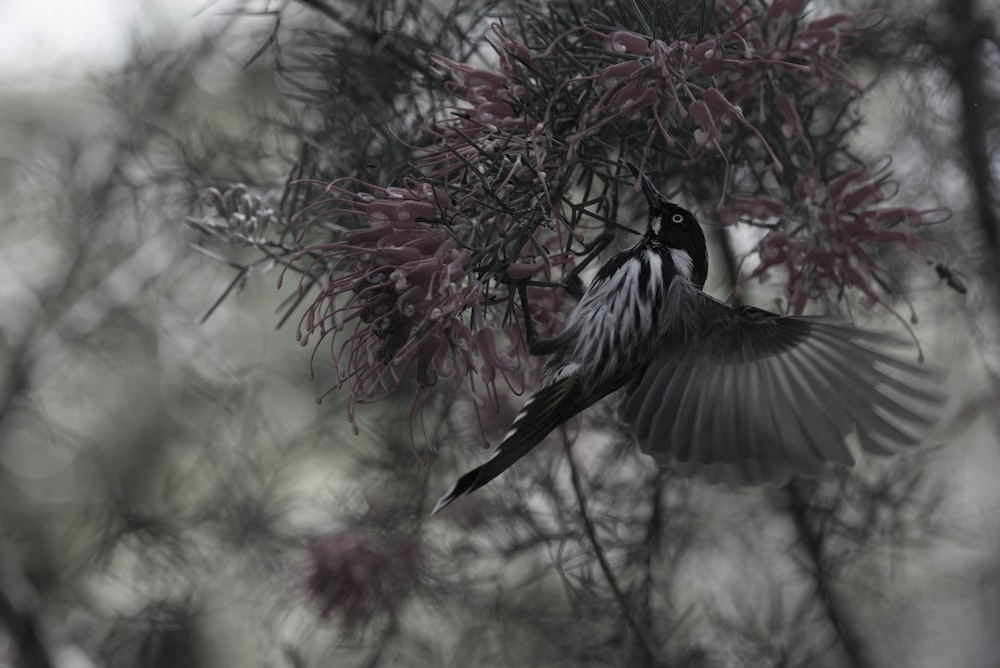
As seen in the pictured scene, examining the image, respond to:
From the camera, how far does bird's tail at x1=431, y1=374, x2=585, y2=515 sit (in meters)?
0.90

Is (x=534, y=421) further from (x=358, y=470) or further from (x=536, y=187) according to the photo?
(x=358, y=470)

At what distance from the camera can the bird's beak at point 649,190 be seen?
33.4 inches

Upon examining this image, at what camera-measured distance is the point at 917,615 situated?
92.4 inches

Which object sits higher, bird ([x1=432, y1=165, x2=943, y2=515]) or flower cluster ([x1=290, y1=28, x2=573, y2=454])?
bird ([x1=432, y1=165, x2=943, y2=515])

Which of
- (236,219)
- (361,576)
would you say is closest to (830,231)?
(236,219)

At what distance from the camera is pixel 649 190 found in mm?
870

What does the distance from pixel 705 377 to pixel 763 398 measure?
0.07 metres

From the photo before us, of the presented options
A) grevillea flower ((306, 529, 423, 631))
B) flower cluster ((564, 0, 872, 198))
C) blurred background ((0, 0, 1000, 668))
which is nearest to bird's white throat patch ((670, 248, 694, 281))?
flower cluster ((564, 0, 872, 198))

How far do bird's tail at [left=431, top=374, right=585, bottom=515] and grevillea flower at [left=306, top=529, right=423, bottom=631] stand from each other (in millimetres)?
477

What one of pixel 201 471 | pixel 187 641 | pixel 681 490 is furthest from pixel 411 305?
pixel 187 641

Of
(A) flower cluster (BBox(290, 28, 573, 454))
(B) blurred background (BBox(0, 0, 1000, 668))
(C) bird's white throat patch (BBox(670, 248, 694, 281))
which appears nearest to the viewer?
(A) flower cluster (BBox(290, 28, 573, 454))

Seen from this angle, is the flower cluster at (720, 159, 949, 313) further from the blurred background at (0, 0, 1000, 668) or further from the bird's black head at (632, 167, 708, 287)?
the blurred background at (0, 0, 1000, 668)

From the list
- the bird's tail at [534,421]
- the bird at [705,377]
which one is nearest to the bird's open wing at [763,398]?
the bird at [705,377]

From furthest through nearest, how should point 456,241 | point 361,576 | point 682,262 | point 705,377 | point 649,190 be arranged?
1. point 361,576
2. point 705,377
3. point 682,262
4. point 649,190
5. point 456,241
